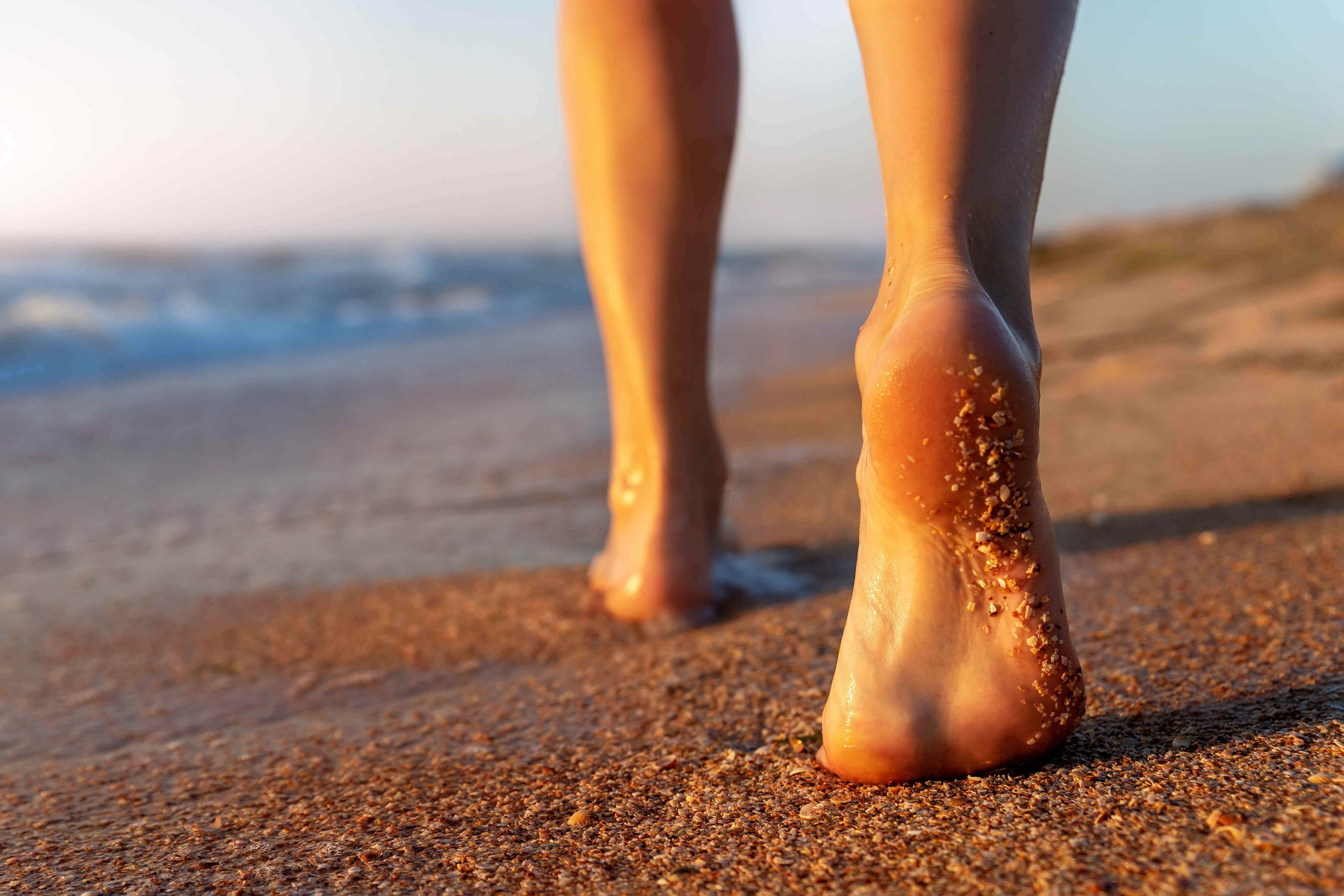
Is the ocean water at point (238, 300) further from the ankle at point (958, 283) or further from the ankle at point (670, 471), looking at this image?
the ankle at point (958, 283)

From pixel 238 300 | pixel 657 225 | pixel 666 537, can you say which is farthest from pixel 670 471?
pixel 238 300

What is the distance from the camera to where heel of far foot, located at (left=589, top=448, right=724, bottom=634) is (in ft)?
4.82

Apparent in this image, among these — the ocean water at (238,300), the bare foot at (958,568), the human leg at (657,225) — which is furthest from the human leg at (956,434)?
the ocean water at (238,300)

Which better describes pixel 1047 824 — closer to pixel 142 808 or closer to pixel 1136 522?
pixel 142 808

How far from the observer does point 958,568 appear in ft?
2.68

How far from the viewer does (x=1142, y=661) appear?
103 centimetres

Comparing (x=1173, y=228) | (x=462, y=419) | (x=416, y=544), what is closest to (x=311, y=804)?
(x=416, y=544)

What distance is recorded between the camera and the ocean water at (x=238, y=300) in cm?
614

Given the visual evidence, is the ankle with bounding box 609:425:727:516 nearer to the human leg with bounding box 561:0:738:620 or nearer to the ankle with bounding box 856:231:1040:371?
the human leg with bounding box 561:0:738:620

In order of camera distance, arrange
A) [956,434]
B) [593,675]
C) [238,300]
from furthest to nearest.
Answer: [238,300]
[593,675]
[956,434]

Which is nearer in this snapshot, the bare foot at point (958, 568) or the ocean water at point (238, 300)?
the bare foot at point (958, 568)

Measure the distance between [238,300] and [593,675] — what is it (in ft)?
27.3

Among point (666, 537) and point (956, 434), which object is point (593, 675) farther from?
point (956, 434)

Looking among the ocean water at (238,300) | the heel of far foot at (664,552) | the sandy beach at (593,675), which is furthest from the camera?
the ocean water at (238,300)
